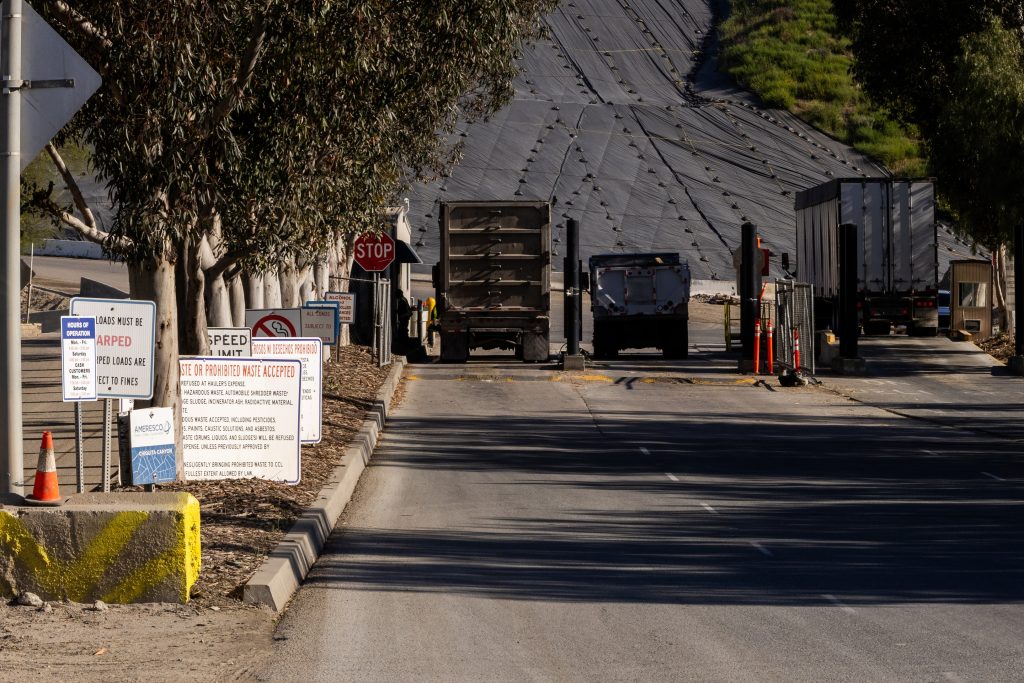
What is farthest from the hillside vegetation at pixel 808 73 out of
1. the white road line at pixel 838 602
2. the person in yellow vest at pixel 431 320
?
the white road line at pixel 838 602

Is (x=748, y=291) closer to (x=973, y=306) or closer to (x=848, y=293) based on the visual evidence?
(x=848, y=293)

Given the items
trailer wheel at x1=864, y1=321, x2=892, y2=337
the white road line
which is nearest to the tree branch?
the white road line

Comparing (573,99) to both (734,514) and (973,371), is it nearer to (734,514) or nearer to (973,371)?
(973,371)

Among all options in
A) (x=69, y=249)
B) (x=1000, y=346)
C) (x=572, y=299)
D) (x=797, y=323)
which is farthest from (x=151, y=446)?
(x=69, y=249)

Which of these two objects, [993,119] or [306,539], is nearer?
[306,539]

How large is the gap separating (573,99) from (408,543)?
2736 inches

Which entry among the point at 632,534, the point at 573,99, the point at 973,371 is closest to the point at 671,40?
the point at 573,99

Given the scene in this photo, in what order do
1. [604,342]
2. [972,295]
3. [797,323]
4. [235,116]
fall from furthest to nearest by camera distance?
[972,295]
[604,342]
[797,323]
[235,116]

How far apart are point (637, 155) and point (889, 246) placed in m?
37.1

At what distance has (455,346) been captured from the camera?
3089 cm

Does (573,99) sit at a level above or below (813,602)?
above

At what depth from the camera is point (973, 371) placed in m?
30.1

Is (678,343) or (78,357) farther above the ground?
(78,357)

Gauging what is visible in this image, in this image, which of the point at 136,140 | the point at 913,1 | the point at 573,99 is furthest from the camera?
the point at 573,99
